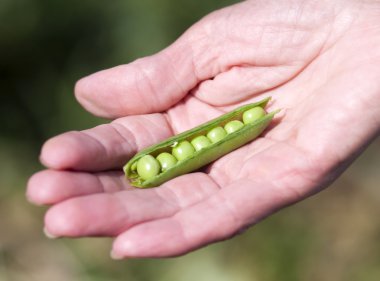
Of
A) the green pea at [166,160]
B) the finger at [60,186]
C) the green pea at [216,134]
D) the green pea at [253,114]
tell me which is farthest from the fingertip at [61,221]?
the green pea at [253,114]

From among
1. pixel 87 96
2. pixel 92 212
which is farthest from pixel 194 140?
pixel 92 212

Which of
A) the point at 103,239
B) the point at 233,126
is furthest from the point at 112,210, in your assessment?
the point at 103,239

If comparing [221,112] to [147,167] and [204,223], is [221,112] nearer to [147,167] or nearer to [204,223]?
[147,167]

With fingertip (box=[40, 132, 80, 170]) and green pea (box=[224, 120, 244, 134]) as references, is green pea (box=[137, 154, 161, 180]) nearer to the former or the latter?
fingertip (box=[40, 132, 80, 170])

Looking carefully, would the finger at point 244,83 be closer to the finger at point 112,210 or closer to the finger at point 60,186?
the finger at point 112,210

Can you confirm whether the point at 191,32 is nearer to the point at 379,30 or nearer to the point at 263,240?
the point at 379,30

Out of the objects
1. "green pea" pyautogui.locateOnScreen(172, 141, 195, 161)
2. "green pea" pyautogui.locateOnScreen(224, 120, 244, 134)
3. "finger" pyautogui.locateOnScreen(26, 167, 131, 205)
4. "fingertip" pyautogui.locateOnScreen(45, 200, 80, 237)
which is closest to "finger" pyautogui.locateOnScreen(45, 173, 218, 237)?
"fingertip" pyautogui.locateOnScreen(45, 200, 80, 237)
